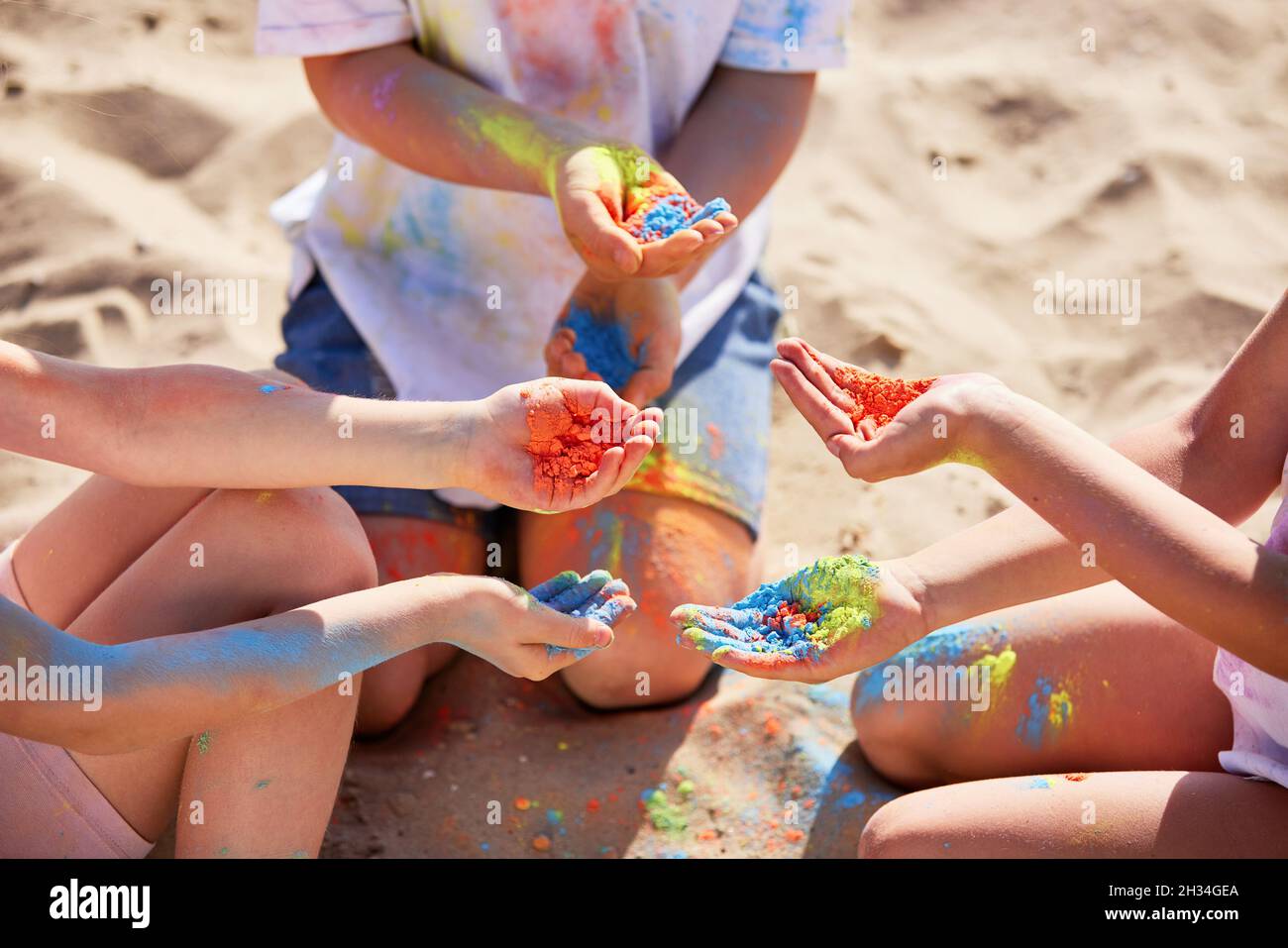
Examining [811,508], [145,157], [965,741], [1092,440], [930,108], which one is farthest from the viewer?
[930,108]

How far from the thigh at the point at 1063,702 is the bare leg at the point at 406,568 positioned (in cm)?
71

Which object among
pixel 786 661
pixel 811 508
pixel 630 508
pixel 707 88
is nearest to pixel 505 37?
pixel 707 88

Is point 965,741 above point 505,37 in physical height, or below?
below

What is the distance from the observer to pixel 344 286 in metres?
2.42

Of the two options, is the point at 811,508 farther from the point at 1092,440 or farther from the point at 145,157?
the point at 145,157

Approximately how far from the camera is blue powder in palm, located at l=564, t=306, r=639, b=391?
2104mm

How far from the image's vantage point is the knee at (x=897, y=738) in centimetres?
193

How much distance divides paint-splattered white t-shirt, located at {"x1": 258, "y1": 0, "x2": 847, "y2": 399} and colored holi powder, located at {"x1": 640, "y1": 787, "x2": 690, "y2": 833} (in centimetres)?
76

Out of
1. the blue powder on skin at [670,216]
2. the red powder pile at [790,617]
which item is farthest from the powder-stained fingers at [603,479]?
the blue powder on skin at [670,216]

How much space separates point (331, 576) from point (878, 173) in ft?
7.09

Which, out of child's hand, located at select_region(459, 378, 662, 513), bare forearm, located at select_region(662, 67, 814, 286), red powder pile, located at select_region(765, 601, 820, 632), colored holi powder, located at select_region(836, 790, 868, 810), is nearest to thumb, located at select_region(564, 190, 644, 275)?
child's hand, located at select_region(459, 378, 662, 513)

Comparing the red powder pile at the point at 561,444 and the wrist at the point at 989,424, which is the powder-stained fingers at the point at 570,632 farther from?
the wrist at the point at 989,424

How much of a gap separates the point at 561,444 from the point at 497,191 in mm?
849

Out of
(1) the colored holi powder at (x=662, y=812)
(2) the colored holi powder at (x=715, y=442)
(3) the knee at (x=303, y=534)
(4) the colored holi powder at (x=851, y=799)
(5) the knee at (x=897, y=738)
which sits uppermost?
(3) the knee at (x=303, y=534)
